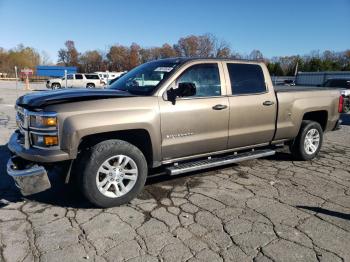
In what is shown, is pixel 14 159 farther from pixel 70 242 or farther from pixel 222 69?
pixel 222 69

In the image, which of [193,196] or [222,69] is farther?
[222,69]

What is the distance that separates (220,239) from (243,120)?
7.41 feet

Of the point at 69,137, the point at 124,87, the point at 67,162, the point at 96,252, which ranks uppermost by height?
the point at 124,87

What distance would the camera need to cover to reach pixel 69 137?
3.73 metres

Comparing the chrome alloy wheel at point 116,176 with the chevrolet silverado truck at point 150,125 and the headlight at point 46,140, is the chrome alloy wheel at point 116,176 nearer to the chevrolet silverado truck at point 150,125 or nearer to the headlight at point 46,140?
the chevrolet silverado truck at point 150,125

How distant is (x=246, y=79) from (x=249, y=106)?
474 millimetres

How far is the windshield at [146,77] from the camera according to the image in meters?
4.65

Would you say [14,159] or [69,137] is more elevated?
[69,137]

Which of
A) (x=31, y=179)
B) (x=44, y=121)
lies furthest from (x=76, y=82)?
(x=31, y=179)

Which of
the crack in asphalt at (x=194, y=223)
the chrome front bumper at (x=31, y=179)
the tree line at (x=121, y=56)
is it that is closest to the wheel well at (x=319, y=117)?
the crack in asphalt at (x=194, y=223)

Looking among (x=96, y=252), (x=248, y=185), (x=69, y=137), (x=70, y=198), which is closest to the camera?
(x=96, y=252)

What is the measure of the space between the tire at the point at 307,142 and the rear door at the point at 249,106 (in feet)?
2.86

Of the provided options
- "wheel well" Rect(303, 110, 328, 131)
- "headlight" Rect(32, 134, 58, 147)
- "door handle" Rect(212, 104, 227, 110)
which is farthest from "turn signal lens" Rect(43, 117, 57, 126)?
"wheel well" Rect(303, 110, 328, 131)

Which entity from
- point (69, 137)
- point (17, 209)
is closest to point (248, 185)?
point (69, 137)
